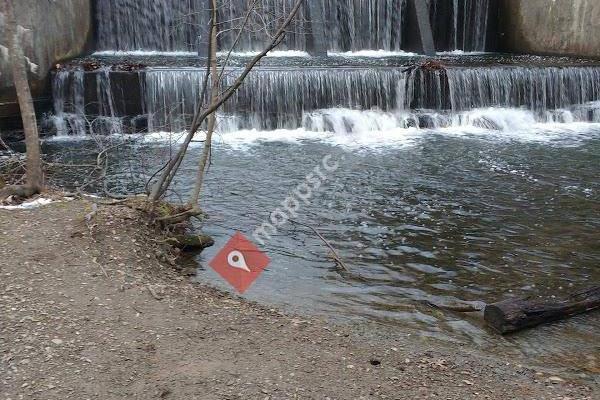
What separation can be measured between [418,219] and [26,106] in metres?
4.76

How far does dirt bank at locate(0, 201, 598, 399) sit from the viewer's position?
3.79 meters

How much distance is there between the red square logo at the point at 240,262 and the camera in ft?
20.2

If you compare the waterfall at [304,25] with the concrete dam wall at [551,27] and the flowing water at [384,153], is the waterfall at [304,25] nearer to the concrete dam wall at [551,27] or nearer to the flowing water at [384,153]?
the flowing water at [384,153]

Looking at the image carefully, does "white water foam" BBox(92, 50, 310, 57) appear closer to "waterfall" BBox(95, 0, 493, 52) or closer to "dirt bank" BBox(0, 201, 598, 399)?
"waterfall" BBox(95, 0, 493, 52)

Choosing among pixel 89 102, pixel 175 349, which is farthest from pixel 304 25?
pixel 175 349

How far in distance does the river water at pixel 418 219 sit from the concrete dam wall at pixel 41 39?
127cm

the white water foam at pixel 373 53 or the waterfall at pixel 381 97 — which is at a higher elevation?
the white water foam at pixel 373 53

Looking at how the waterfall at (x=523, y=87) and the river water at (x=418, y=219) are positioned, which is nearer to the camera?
the river water at (x=418, y=219)

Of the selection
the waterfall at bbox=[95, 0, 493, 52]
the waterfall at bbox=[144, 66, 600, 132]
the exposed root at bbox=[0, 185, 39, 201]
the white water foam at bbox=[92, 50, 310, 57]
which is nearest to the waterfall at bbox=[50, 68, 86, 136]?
the waterfall at bbox=[144, 66, 600, 132]

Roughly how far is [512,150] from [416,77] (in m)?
3.17

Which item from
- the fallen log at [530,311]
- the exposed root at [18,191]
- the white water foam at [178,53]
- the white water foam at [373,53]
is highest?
the white water foam at [178,53]

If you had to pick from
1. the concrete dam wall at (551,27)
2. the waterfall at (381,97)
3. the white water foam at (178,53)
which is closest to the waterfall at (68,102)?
the waterfall at (381,97)

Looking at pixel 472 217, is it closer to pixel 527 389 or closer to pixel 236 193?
pixel 236 193

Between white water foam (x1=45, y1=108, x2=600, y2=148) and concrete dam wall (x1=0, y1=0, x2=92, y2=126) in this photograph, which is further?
white water foam (x1=45, y1=108, x2=600, y2=148)
